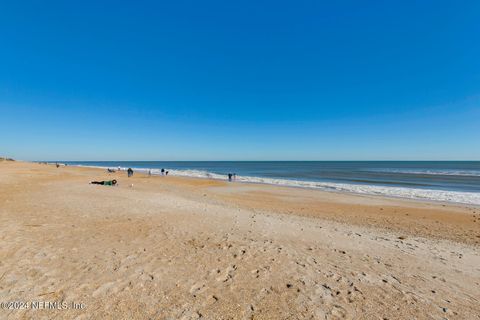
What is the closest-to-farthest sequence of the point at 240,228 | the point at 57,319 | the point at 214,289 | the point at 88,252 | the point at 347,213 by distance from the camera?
1. the point at 57,319
2. the point at 214,289
3. the point at 88,252
4. the point at 240,228
5. the point at 347,213

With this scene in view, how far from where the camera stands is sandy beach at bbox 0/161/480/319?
4.21 metres

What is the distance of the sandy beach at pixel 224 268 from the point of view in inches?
166

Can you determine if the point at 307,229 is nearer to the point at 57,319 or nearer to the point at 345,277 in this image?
the point at 345,277

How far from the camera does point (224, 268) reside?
18.7 feet

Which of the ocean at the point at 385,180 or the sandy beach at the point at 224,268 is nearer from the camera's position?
the sandy beach at the point at 224,268

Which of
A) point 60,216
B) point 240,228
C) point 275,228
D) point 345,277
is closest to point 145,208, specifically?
point 60,216

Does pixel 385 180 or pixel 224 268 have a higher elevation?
pixel 224 268

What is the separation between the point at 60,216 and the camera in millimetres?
9477

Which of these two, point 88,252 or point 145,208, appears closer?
point 88,252

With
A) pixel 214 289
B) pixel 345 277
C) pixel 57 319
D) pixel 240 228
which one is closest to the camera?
pixel 57 319

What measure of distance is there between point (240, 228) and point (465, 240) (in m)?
9.53

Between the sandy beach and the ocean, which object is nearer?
the sandy beach

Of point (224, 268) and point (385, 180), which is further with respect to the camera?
point (385, 180)

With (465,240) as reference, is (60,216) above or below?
above
